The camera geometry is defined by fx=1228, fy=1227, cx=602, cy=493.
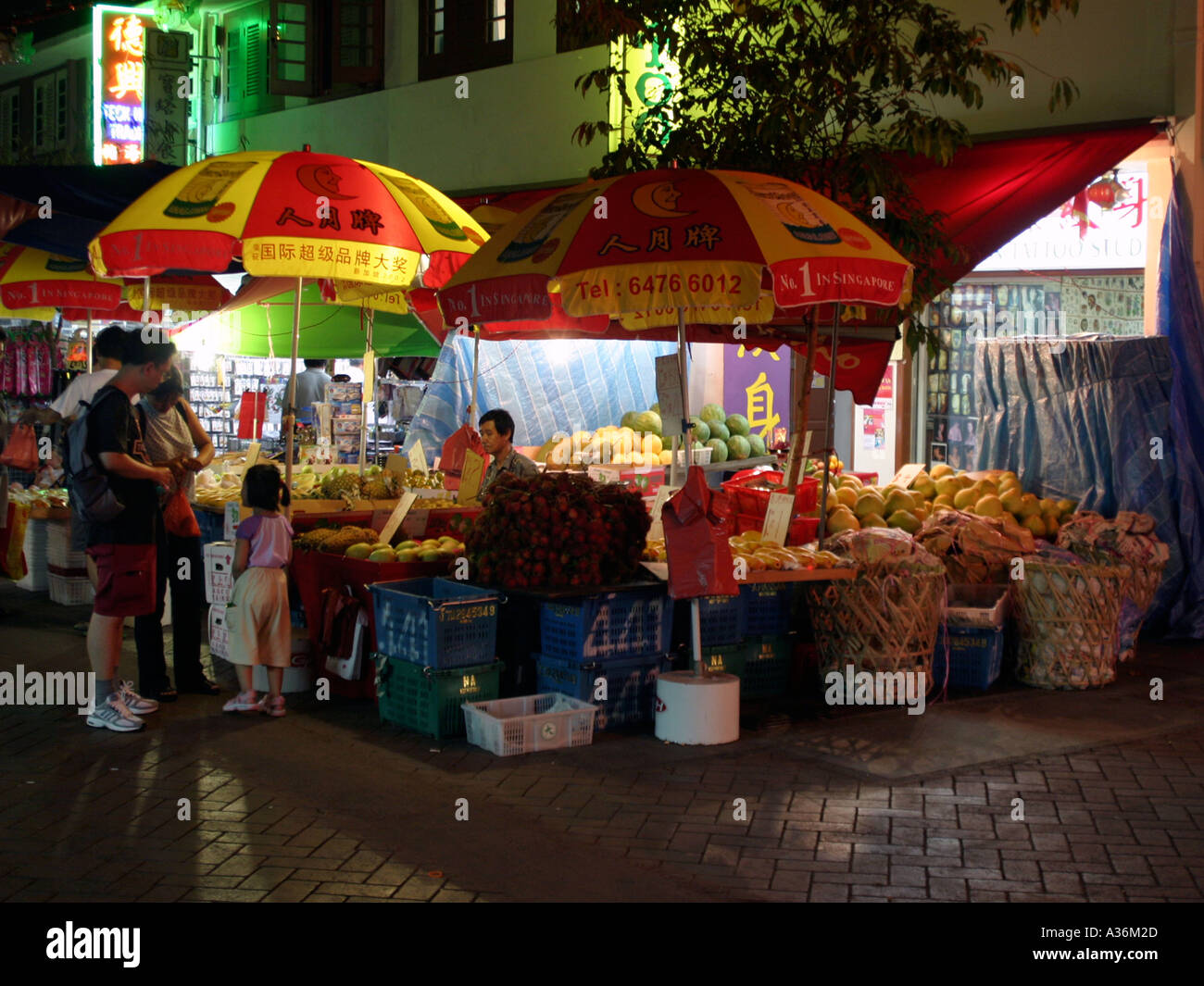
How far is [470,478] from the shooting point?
9.38 metres

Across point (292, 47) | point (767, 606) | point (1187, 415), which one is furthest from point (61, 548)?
point (1187, 415)

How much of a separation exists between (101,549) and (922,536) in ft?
19.0

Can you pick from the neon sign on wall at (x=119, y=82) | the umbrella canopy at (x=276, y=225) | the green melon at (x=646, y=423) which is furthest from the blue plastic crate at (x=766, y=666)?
the neon sign on wall at (x=119, y=82)

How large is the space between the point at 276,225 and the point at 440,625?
2.78 metres

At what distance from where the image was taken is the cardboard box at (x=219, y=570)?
8.34 m

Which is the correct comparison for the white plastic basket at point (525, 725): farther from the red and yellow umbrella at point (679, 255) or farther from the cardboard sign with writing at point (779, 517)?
the red and yellow umbrella at point (679, 255)

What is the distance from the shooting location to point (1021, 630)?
853cm

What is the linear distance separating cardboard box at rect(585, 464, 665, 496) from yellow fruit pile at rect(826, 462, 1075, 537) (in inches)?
91.0

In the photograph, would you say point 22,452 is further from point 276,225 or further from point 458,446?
point 276,225

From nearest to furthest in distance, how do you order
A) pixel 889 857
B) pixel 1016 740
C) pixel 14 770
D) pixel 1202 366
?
pixel 889 857 < pixel 14 770 < pixel 1016 740 < pixel 1202 366

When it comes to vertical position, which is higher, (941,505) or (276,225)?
(276,225)

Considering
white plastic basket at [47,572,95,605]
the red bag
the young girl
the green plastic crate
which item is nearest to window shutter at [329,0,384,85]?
white plastic basket at [47,572,95,605]

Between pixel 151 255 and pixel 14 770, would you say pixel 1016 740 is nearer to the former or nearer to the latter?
pixel 14 770
